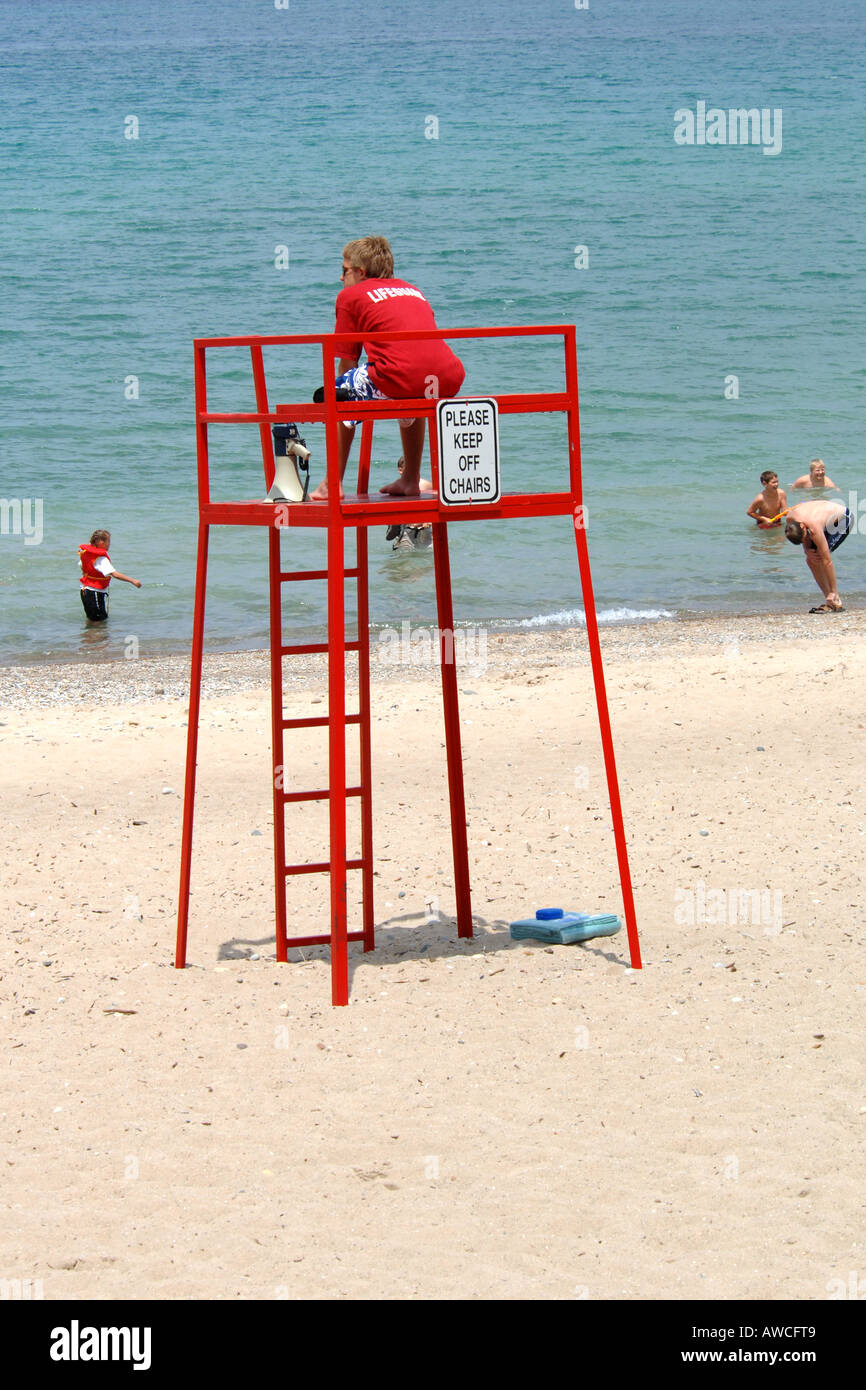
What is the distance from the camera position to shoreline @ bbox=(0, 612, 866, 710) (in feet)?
41.8

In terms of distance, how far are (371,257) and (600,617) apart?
9985 mm

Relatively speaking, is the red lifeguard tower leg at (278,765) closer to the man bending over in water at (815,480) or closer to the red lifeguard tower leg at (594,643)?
the red lifeguard tower leg at (594,643)

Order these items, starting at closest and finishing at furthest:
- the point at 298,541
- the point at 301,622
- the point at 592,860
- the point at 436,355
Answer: the point at 436,355
the point at 592,860
the point at 301,622
the point at 298,541

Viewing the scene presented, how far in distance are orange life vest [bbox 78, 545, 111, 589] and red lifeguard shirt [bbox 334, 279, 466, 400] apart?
385 inches

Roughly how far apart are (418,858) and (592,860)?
928mm

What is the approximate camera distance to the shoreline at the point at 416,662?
12742 mm

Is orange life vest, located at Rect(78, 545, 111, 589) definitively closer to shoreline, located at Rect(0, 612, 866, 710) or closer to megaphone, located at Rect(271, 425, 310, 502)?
shoreline, located at Rect(0, 612, 866, 710)

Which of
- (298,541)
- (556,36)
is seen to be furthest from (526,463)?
(556,36)

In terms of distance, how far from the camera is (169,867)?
8203 mm

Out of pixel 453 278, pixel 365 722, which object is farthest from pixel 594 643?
pixel 453 278

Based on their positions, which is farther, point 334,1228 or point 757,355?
point 757,355

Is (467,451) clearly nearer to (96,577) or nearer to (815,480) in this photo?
(96,577)

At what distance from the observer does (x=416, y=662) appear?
13.4 meters
